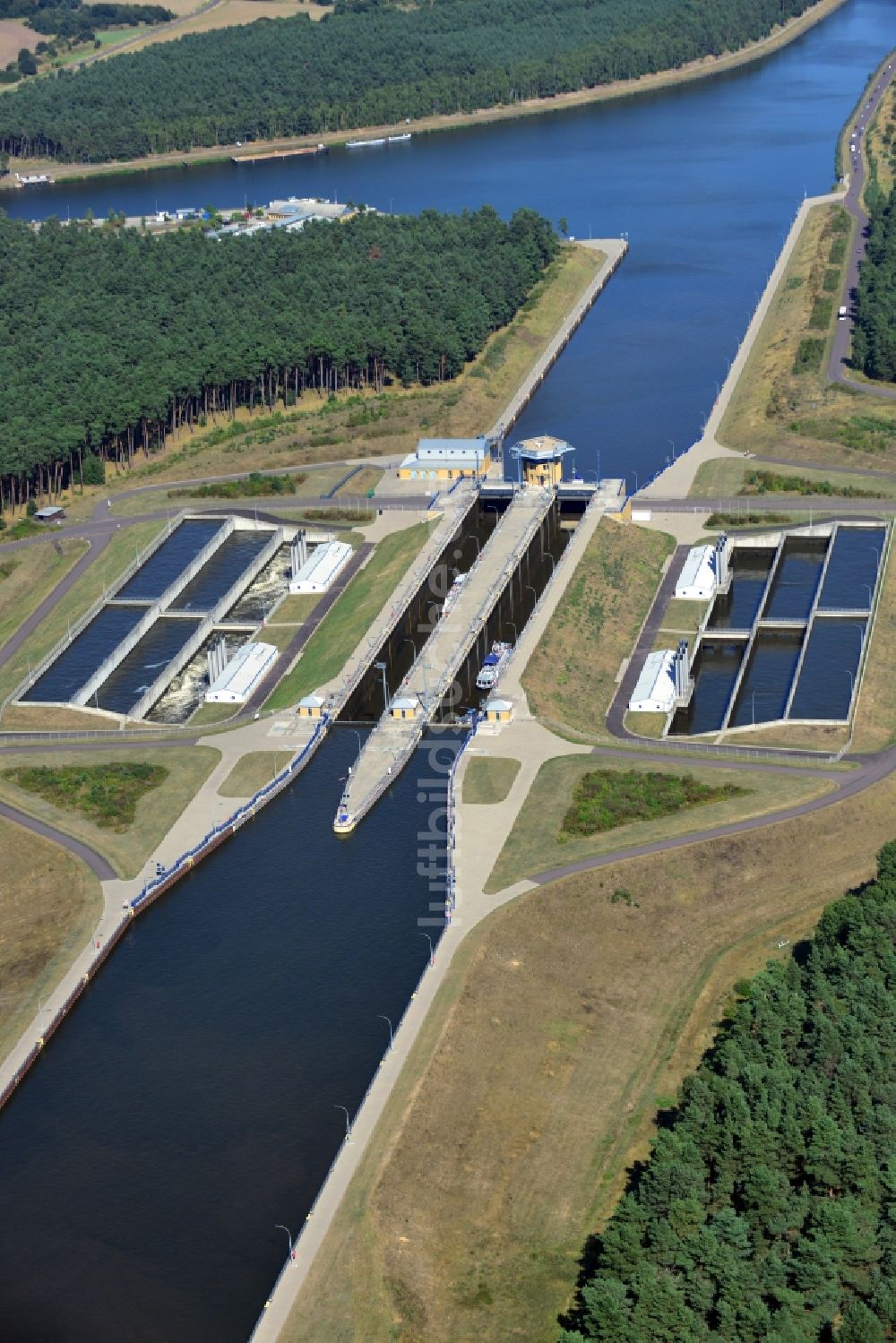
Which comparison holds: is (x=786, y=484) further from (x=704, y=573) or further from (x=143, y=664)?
(x=143, y=664)

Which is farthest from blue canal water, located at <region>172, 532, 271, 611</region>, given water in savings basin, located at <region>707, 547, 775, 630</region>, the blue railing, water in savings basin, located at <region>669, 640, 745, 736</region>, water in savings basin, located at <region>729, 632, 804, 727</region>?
water in savings basin, located at <region>729, 632, 804, 727</region>

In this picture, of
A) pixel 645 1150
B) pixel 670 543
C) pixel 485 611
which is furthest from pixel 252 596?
pixel 645 1150

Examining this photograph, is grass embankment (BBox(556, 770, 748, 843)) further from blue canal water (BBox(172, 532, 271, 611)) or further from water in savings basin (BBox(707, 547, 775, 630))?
blue canal water (BBox(172, 532, 271, 611))

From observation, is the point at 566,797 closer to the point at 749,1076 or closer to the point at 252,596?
the point at 749,1076

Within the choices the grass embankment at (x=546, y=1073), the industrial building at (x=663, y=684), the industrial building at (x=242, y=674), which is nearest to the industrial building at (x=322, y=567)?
the industrial building at (x=242, y=674)

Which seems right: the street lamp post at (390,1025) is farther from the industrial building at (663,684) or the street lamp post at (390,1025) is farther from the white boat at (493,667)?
the industrial building at (663,684)
